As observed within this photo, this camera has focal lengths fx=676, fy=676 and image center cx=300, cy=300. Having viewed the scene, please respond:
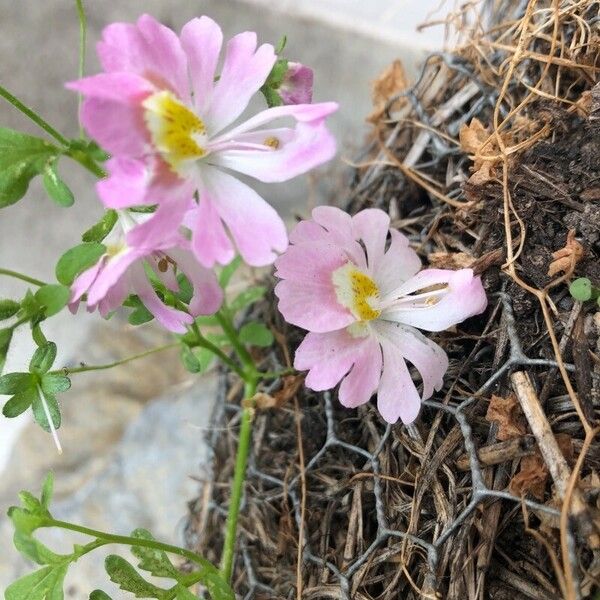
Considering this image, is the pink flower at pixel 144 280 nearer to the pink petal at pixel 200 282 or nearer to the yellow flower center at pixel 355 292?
the pink petal at pixel 200 282

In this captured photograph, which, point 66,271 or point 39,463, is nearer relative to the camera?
point 66,271

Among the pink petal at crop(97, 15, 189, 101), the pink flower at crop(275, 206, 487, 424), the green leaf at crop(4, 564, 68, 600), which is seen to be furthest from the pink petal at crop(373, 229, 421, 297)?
the green leaf at crop(4, 564, 68, 600)

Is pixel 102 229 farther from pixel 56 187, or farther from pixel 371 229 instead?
pixel 371 229

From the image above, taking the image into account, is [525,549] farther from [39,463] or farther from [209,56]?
[39,463]

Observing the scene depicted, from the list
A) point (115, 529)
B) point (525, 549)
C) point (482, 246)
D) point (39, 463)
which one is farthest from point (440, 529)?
point (39, 463)

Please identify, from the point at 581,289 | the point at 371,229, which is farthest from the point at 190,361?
the point at 581,289

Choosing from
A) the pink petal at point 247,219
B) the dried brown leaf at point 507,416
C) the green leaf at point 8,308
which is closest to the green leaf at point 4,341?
the green leaf at point 8,308

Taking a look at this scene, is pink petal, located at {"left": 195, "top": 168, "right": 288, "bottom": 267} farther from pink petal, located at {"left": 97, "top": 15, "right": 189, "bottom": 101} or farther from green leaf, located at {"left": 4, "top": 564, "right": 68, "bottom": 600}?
green leaf, located at {"left": 4, "top": 564, "right": 68, "bottom": 600}
